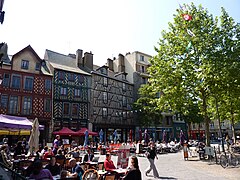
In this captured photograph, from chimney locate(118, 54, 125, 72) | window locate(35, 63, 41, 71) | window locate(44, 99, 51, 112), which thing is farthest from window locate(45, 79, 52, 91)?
chimney locate(118, 54, 125, 72)

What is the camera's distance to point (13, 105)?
24.9m

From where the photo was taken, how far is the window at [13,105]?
2470cm

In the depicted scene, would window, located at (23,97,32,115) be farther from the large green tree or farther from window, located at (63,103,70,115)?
the large green tree

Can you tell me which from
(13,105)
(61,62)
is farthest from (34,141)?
(61,62)

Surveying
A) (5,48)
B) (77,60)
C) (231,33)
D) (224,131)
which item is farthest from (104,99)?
(224,131)

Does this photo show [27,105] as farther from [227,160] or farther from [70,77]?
[227,160]

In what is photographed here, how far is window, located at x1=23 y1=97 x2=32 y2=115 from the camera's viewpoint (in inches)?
1009

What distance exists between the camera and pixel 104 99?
3422 centimetres

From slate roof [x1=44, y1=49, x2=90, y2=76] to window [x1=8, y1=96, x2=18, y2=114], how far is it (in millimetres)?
6594

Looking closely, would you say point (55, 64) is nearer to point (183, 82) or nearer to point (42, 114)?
point (42, 114)

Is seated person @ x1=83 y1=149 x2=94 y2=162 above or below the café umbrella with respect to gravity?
below

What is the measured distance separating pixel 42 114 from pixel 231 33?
860 inches

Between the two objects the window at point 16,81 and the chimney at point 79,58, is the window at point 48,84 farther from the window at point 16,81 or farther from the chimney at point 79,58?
the chimney at point 79,58

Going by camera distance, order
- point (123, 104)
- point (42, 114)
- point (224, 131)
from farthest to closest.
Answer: point (224, 131) → point (123, 104) → point (42, 114)
